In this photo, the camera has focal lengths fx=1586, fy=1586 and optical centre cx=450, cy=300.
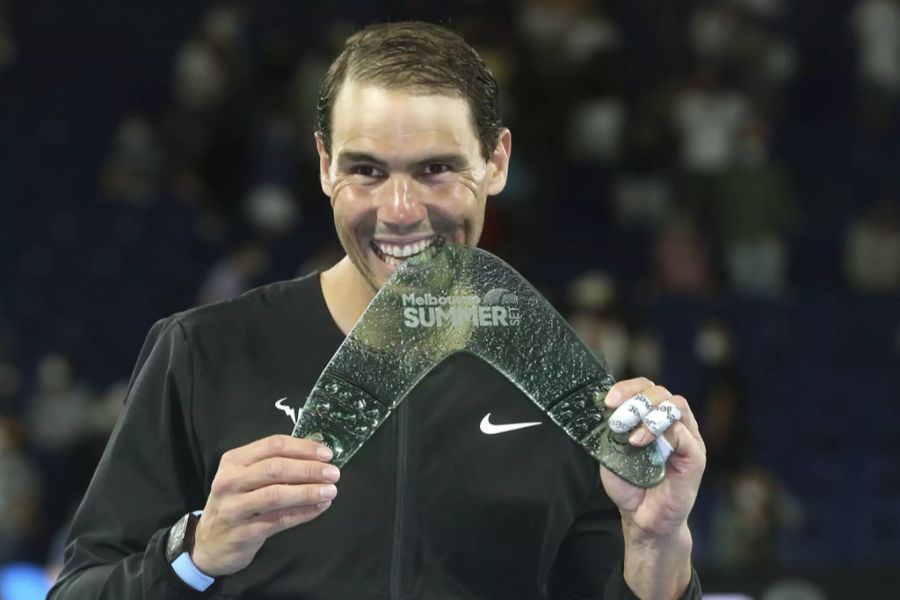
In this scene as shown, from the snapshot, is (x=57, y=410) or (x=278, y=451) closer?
(x=278, y=451)

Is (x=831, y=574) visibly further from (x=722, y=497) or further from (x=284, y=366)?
(x=284, y=366)

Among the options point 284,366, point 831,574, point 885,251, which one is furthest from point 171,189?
point 284,366

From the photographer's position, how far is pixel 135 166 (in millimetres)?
11273

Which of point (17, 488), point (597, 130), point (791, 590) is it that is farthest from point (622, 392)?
point (597, 130)

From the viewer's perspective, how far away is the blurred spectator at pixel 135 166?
11.2 m

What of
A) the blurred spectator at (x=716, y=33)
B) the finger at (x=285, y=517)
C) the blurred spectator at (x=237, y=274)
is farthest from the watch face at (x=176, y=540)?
the blurred spectator at (x=716, y=33)

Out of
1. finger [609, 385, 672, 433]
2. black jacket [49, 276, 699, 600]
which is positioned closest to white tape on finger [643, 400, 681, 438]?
finger [609, 385, 672, 433]

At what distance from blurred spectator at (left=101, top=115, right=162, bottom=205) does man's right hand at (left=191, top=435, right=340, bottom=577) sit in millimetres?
9073

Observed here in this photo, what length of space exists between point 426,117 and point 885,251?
8.65 meters

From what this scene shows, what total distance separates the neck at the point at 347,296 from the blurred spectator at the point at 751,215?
7.96 meters

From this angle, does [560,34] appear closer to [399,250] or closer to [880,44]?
[880,44]

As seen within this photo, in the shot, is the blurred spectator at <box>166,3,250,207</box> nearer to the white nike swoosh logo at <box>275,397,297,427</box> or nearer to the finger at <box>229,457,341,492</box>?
the white nike swoosh logo at <box>275,397,297,427</box>

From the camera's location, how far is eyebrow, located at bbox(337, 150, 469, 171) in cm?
255

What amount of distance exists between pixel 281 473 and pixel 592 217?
375 inches
